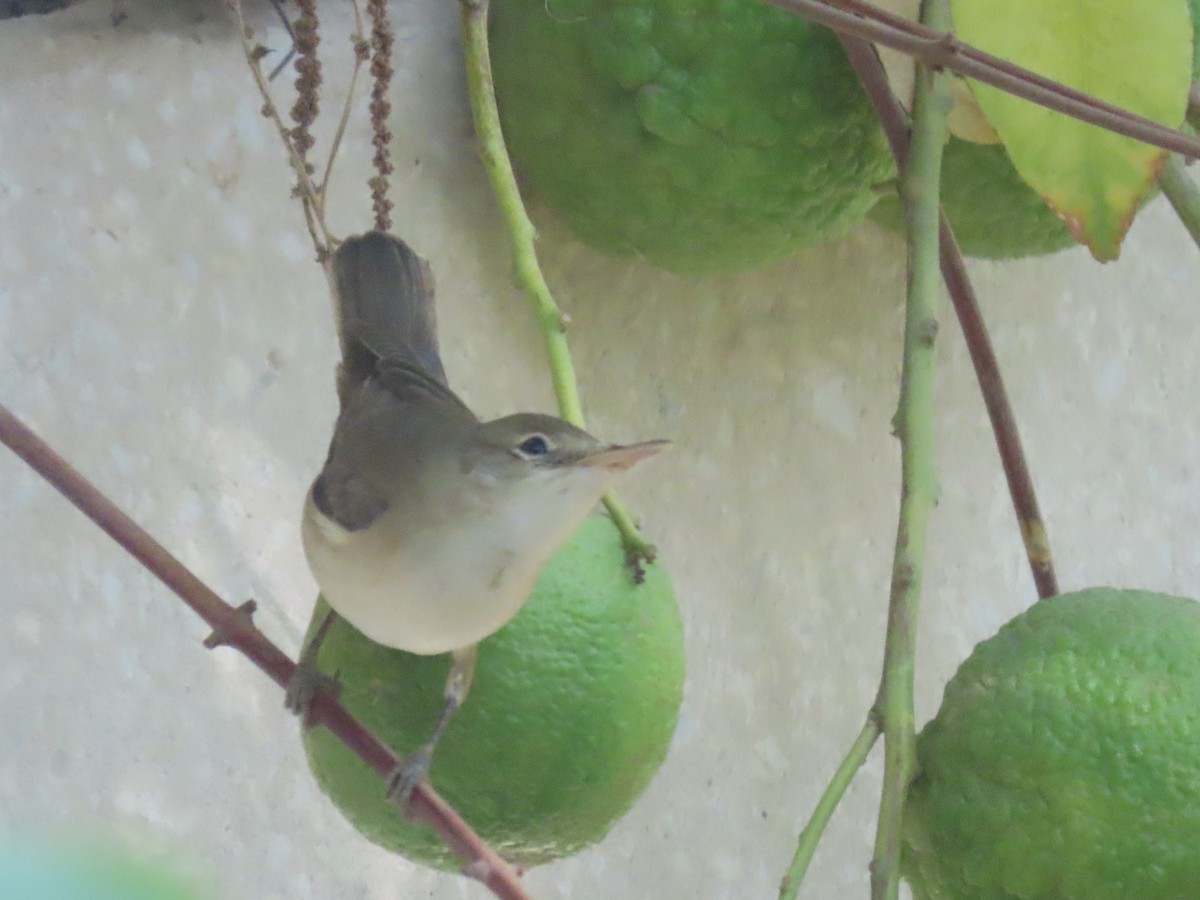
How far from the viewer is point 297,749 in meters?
0.58

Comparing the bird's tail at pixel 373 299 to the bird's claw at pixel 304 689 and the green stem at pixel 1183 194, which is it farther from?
the green stem at pixel 1183 194

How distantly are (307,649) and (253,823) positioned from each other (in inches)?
5.3

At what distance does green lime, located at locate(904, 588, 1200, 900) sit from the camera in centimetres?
42

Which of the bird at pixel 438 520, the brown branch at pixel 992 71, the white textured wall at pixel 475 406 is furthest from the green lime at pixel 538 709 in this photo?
the brown branch at pixel 992 71

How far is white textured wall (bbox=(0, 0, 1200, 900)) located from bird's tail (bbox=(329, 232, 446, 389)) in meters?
0.13

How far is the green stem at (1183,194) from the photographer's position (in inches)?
18.6

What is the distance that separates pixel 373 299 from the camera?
1.57 feet

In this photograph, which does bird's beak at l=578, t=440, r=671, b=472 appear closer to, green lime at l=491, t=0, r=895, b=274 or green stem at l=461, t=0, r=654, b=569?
green stem at l=461, t=0, r=654, b=569

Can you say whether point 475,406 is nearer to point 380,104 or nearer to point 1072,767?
point 380,104

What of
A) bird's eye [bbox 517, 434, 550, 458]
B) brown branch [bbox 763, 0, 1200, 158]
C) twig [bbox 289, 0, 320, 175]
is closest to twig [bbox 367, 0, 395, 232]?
twig [bbox 289, 0, 320, 175]

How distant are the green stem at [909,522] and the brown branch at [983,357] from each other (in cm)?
5

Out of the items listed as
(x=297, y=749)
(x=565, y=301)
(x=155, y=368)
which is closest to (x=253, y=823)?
(x=297, y=749)

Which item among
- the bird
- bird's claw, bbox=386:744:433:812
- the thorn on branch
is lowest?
bird's claw, bbox=386:744:433:812

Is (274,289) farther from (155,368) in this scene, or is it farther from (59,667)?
(59,667)
